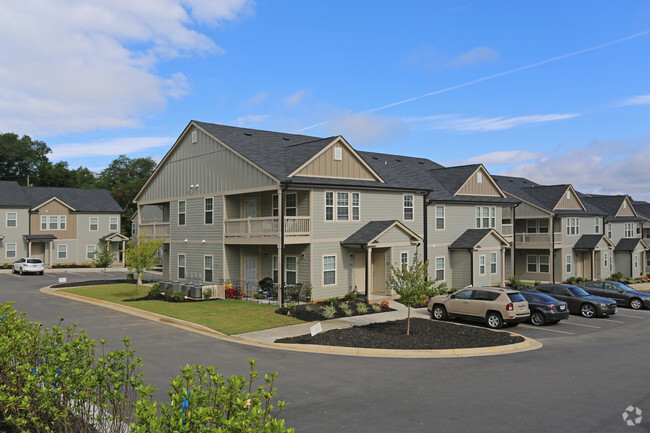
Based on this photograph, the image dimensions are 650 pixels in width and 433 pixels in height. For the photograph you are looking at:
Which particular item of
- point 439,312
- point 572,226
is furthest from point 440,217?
point 572,226

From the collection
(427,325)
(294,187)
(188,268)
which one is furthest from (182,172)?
(427,325)

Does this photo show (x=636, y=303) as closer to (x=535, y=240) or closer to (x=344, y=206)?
(x=535, y=240)

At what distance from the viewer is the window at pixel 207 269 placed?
96.7 ft

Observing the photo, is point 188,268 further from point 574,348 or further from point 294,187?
point 574,348

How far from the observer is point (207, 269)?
97.3 feet

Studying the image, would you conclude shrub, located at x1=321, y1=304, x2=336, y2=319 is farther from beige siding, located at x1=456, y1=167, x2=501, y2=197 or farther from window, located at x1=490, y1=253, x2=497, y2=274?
window, located at x1=490, y1=253, x2=497, y2=274

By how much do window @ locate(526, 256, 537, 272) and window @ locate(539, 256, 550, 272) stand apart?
44 centimetres

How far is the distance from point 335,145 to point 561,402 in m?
18.6

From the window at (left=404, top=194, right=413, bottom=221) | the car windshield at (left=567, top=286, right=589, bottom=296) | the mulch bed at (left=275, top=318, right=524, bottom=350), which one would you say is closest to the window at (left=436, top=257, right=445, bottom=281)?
the window at (left=404, top=194, right=413, bottom=221)

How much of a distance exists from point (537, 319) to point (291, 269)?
477 inches

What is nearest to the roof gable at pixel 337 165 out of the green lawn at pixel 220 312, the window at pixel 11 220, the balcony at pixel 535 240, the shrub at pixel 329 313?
the green lawn at pixel 220 312

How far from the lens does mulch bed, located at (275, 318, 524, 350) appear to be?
15.8 m

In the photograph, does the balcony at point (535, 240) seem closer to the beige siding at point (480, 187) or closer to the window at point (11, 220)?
the beige siding at point (480, 187)

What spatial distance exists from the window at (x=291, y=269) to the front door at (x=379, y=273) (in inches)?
199
